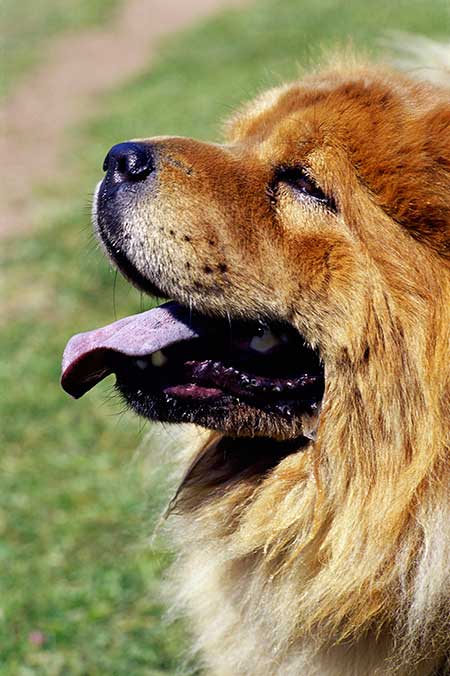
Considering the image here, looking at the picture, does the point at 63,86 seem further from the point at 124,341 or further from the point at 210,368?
the point at 210,368

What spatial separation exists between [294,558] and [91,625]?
1340 millimetres

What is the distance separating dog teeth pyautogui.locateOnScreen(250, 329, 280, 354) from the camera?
8.28 ft

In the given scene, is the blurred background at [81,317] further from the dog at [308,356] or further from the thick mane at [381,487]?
the thick mane at [381,487]

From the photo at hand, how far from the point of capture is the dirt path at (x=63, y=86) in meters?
9.00

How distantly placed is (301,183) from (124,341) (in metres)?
0.68

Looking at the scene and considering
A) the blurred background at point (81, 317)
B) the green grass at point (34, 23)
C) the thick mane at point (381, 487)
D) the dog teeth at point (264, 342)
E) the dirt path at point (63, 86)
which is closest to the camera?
the thick mane at point (381, 487)

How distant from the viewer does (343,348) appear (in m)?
2.30

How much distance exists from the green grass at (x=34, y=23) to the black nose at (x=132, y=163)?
11.1 m

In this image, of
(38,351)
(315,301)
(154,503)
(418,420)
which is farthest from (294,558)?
(38,351)

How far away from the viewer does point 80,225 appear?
7.39 m

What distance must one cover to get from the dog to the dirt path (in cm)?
538

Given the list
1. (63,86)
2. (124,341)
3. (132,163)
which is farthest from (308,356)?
(63,86)

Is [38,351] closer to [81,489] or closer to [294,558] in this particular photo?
[81,489]

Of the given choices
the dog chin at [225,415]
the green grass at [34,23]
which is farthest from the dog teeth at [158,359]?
the green grass at [34,23]
